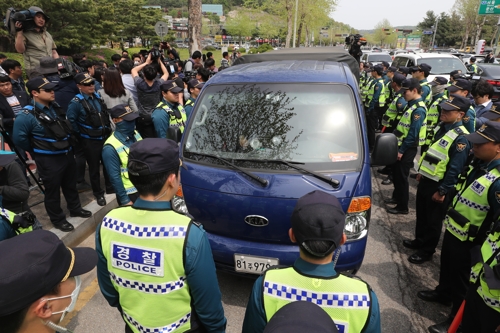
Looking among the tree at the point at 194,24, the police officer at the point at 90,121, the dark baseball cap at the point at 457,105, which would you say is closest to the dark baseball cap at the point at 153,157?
the police officer at the point at 90,121

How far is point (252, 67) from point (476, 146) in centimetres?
258

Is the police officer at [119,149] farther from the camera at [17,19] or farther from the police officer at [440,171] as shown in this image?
the camera at [17,19]

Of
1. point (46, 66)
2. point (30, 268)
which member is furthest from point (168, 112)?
point (30, 268)

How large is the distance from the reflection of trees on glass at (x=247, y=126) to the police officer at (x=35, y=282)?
6.46 ft

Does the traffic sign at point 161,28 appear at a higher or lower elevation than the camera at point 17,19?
higher

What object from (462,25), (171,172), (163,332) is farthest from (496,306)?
(462,25)

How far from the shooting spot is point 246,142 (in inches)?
123

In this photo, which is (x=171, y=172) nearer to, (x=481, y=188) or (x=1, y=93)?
(x=481, y=188)

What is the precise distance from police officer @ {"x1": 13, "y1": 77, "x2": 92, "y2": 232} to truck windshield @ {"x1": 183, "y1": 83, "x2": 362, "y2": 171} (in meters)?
1.71

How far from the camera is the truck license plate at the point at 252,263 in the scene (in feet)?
8.72

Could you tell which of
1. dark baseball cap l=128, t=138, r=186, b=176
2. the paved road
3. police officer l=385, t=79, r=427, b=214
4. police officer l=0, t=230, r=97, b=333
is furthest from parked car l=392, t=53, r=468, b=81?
police officer l=0, t=230, r=97, b=333

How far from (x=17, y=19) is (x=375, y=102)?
27.1ft

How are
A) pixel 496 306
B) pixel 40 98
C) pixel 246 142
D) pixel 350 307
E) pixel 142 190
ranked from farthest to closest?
pixel 40 98 < pixel 246 142 < pixel 496 306 < pixel 142 190 < pixel 350 307

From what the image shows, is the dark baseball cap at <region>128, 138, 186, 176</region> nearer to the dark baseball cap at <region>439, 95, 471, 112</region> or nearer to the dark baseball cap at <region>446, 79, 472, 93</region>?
the dark baseball cap at <region>439, 95, 471, 112</region>
